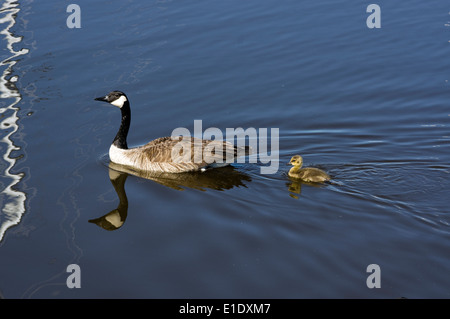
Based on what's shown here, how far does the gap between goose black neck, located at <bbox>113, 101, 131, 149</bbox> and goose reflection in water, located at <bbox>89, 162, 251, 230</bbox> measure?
1.20ft

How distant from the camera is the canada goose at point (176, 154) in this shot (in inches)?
388

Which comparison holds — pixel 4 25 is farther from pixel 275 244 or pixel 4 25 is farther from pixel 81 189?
pixel 275 244

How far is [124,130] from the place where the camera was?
10.6 meters

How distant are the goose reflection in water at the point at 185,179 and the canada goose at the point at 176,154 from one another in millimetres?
111

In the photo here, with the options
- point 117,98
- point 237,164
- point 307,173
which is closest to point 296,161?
point 307,173

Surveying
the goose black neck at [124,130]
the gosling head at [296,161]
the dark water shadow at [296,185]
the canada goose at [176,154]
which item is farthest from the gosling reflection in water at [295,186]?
the goose black neck at [124,130]

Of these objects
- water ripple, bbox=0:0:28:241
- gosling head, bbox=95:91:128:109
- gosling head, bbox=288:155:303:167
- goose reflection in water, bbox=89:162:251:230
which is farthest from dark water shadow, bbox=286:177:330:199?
water ripple, bbox=0:0:28:241

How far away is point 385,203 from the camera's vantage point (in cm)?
841

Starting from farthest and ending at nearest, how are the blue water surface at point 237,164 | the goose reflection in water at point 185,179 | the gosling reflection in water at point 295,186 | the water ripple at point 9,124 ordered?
the goose reflection in water at point 185,179 → the gosling reflection in water at point 295,186 → the water ripple at point 9,124 → the blue water surface at point 237,164

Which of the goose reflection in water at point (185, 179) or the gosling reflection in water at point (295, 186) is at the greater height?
the goose reflection in water at point (185, 179)

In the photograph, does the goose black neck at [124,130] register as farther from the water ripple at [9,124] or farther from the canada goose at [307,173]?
the canada goose at [307,173]

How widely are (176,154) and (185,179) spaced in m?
0.49
